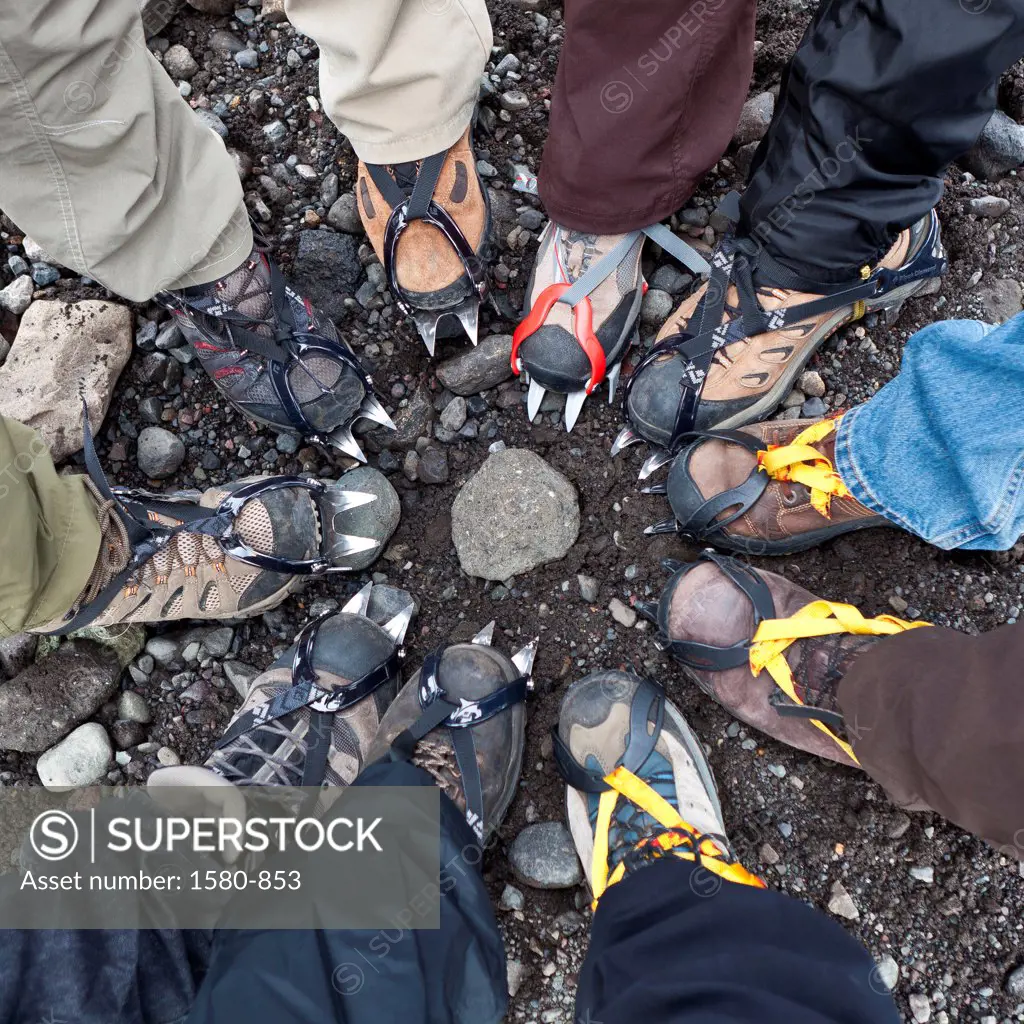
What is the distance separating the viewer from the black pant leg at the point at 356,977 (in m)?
1.37


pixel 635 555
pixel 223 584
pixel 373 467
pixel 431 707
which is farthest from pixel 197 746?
pixel 635 555

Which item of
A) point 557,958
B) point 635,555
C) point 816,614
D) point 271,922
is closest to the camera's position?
point 271,922

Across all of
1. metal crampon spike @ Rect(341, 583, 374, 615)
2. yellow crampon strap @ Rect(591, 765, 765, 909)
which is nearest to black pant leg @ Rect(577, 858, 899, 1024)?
yellow crampon strap @ Rect(591, 765, 765, 909)

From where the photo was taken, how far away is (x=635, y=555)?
2.28 metres

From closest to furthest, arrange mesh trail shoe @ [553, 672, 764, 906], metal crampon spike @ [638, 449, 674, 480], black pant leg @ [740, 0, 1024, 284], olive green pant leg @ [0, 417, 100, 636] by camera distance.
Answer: black pant leg @ [740, 0, 1024, 284] → olive green pant leg @ [0, 417, 100, 636] → mesh trail shoe @ [553, 672, 764, 906] → metal crampon spike @ [638, 449, 674, 480]

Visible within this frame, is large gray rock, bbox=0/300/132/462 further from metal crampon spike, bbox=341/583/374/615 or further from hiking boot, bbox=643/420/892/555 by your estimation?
hiking boot, bbox=643/420/892/555

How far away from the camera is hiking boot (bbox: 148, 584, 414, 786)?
2.12m

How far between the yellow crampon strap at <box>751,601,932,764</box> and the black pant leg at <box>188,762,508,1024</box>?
3.19 ft

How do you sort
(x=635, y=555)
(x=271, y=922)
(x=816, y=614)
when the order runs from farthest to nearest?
(x=635, y=555) < (x=816, y=614) < (x=271, y=922)

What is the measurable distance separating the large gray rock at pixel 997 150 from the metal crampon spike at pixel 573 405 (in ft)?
5.00

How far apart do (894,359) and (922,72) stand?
3.29 feet

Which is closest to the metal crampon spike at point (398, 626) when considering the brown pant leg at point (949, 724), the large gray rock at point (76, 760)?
the large gray rock at point (76, 760)

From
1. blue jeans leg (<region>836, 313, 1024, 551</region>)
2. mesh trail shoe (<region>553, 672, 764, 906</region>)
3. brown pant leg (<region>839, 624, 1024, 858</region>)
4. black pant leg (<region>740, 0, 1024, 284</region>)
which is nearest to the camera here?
brown pant leg (<region>839, 624, 1024, 858</region>)

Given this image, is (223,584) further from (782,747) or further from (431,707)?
(782,747)
